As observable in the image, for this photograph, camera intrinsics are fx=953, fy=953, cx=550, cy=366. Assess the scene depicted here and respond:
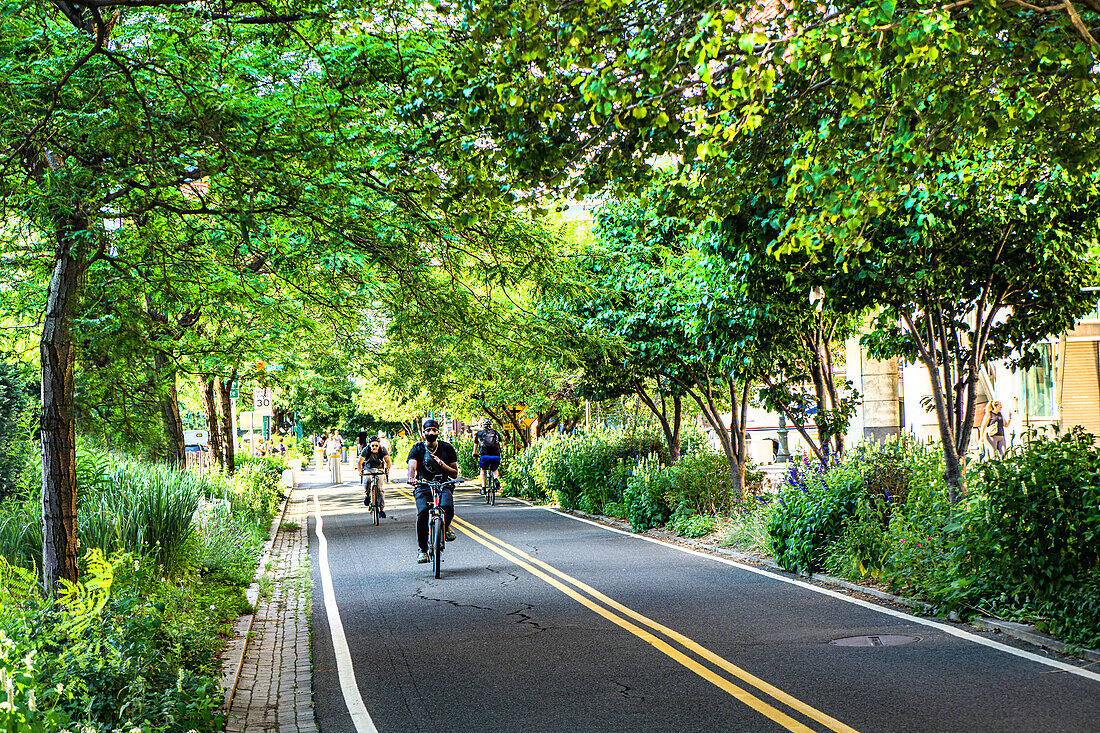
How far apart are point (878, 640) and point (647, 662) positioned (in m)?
2.14

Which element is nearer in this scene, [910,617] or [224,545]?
[910,617]

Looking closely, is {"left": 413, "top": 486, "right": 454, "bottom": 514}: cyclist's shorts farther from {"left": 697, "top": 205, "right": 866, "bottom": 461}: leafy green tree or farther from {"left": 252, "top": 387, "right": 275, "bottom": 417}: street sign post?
{"left": 252, "top": 387, "right": 275, "bottom": 417}: street sign post

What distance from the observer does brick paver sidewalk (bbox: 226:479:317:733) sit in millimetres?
6866

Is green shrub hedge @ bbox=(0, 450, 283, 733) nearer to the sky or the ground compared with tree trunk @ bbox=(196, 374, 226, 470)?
nearer to the ground

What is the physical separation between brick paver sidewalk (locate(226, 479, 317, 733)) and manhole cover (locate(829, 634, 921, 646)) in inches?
181

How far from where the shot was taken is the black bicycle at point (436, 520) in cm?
1348

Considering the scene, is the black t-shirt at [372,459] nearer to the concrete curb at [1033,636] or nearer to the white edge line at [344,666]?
the white edge line at [344,666]

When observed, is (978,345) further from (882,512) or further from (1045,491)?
(1045,491)

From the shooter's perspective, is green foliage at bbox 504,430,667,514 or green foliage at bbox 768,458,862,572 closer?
green foliage at bbox 768,458,862,572

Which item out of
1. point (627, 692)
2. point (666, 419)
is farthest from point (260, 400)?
point (627, 692)

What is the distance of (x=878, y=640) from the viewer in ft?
27.6

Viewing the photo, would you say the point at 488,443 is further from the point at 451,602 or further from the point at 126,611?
the point at 126,611

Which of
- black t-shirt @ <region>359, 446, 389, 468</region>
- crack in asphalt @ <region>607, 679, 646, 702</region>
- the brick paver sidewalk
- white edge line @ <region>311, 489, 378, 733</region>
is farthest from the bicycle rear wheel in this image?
black t-shirt @ <region>359, 446, 389, 468</region>

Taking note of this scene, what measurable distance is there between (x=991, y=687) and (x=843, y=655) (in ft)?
4.49
